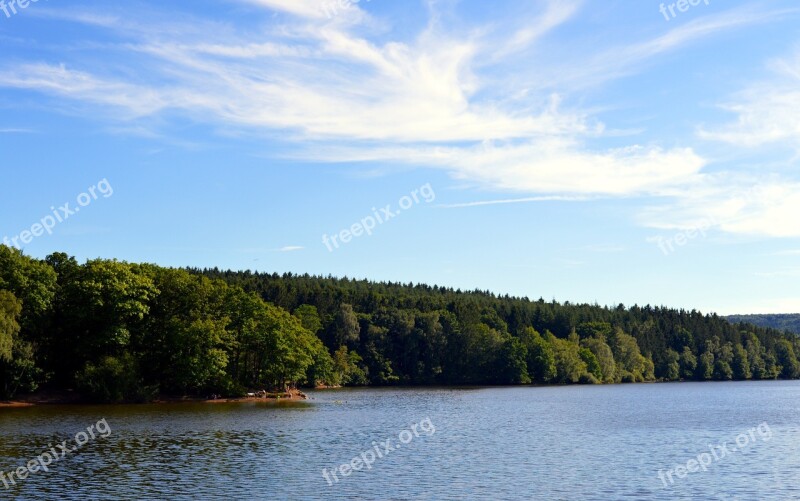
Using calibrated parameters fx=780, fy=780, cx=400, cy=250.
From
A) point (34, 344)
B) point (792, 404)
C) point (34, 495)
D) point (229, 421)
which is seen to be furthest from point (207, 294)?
point (792, 404)

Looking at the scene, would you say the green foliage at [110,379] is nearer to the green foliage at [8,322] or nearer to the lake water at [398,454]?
the lake water at [398,454]

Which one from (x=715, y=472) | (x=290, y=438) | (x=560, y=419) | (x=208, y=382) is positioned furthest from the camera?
(x=208, y=382)

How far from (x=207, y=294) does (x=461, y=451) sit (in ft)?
241

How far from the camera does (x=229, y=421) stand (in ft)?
283

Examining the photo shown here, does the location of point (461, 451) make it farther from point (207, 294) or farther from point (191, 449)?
point (207, 294)

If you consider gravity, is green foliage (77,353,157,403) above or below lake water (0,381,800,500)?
above

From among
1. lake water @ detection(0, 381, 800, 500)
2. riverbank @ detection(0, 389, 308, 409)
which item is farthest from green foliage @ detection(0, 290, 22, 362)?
riverbank @ detection(0, 389, 308, 409)

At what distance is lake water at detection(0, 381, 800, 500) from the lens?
45.4 metres

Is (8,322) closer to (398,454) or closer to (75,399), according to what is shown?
(75,399)

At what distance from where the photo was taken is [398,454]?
60.7 metres

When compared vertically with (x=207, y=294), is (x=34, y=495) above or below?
below

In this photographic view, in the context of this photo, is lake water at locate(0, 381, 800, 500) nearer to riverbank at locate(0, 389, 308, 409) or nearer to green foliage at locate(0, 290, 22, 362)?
green foliage at locate(0, 290, 22, 362)

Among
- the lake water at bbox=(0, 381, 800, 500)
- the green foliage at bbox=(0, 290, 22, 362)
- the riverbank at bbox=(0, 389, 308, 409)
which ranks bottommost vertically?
the riverbank at bbox=(0, 389, 308, 409)

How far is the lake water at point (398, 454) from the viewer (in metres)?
45.4
